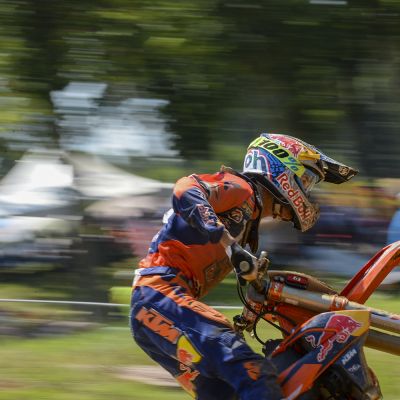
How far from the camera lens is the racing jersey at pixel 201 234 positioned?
12.9 feet

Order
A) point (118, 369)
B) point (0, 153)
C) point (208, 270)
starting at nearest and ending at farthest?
point (208, 270)
point (118, 369)
point (0, 153)

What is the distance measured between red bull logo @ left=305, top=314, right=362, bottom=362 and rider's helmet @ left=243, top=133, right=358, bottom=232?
2.25 ft

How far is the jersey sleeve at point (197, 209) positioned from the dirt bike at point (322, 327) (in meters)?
0.17

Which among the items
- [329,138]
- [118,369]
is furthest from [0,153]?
[118,369]

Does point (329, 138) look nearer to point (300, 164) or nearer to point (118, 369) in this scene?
point (118, 369)

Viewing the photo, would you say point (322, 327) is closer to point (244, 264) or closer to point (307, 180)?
point (244, 264)

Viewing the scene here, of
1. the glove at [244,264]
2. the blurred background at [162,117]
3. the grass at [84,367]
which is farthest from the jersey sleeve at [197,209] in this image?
the blurred background at [162,117]

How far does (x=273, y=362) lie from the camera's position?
3.84 m

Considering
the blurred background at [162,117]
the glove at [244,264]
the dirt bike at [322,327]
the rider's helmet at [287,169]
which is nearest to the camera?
the glove at [244,264]

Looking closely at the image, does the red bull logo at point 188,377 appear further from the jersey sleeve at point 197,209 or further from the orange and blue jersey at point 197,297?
the jersey sleeve at point 197,209

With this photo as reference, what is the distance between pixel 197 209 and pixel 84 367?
8.89 ft

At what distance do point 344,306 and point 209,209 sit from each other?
0.75 metres

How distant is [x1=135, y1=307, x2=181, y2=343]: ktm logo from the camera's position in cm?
379

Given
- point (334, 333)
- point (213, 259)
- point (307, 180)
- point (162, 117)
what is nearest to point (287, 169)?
point (307, 180)
